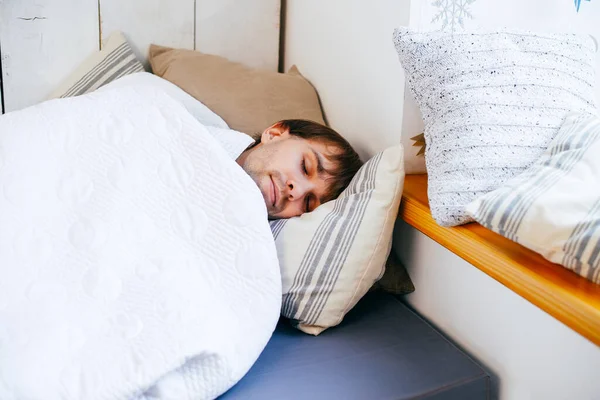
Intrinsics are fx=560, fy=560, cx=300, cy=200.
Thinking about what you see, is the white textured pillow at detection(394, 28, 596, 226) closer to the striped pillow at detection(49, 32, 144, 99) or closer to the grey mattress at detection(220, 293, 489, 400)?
the grey mattress at detection(220, 293, 489, 400)

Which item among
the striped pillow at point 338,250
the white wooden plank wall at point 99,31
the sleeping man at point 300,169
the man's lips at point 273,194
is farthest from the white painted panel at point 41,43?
the striped pillow at point 338,250

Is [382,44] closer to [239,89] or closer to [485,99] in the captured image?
[485,99]

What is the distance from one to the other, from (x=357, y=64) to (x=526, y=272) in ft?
2.34

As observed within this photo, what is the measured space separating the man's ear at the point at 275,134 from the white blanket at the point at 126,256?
0.29 metres

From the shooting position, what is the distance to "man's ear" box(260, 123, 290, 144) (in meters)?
1.30

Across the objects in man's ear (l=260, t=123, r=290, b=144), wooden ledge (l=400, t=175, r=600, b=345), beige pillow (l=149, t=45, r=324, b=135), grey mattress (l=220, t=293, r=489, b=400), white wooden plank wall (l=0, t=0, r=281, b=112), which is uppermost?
white wooden plank wall (l=0, t=0, r=281, b=112)

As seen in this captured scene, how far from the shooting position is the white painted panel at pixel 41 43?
4.97ft

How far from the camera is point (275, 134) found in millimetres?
1319

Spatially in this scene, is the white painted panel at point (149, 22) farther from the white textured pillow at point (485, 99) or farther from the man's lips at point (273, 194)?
the white textured pillow at point (485, 99)

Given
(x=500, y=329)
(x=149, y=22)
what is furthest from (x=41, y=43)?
(x=500, y=329)

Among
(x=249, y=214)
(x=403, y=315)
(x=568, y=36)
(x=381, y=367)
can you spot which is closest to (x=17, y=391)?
(x=249, y=214)

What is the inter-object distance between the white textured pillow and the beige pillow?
52 centimetres

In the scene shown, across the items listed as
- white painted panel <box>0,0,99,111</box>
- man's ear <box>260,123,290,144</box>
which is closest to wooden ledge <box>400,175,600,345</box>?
man's ear <box>260,123,290,144</box>

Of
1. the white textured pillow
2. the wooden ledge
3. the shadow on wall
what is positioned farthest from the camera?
the shadow on wall
